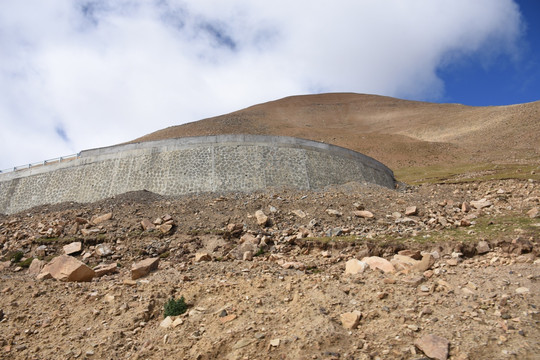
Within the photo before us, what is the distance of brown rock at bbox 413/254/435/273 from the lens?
832 centimetres

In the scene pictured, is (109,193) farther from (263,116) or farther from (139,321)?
(263,116)

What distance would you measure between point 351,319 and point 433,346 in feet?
4.49

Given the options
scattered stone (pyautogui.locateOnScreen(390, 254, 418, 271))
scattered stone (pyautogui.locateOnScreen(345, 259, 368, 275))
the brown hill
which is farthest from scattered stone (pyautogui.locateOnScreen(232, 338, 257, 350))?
the brown hill

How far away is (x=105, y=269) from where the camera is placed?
35.0 ft

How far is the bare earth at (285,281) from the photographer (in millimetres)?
6352

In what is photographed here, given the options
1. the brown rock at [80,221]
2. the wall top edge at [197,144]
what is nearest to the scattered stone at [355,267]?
the brown rock at [80,221]

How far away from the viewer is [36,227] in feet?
49.0

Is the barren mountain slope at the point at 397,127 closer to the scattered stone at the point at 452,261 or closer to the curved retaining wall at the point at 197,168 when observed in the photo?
the curved retaining wall at the point at 197,168

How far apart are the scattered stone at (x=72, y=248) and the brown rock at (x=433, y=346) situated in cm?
1067

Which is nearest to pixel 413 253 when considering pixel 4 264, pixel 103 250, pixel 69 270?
pixel 69 270

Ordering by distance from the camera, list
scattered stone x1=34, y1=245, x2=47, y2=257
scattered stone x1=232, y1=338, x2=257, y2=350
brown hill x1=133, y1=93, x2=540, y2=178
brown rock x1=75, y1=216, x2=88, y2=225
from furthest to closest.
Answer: brown hill x1=133, y1=93, x2=540, y2=178 < brown rock x1=75, y1=216, x2=88, y2=225 < scattered stone x1=34, y1=245, x2=47, y2=257 < scattered stone x1=232, y1=338, x2=257, y2=350

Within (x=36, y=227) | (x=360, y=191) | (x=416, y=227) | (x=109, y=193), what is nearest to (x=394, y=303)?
(x=416, y=227)

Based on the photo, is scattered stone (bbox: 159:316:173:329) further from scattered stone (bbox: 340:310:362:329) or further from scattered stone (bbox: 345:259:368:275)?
scattered stone (bbox: 345:259:368:275)

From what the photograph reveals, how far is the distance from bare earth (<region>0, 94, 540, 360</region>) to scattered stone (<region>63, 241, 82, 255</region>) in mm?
218
